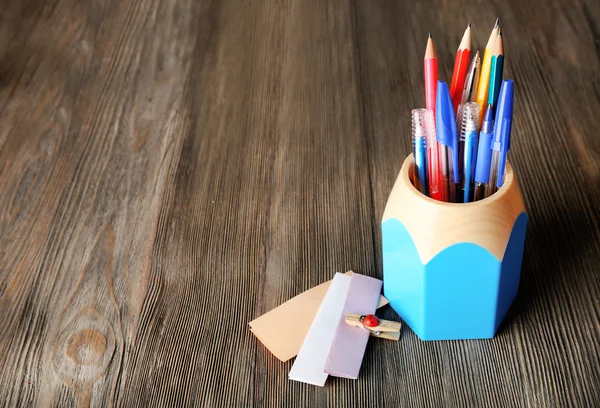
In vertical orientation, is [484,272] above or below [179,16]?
above

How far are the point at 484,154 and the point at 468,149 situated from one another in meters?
0.02

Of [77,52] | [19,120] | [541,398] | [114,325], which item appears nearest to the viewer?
[541,398]

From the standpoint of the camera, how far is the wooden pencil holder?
22.6 inches

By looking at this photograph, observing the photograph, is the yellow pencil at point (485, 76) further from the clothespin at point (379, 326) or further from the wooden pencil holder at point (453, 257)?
the clothespin at point (379, 326)

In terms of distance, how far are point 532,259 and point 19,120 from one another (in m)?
0.80

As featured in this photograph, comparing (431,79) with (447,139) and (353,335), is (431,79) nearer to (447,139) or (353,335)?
Result: (447,139)

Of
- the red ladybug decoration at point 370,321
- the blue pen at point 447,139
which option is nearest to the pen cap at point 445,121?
the blue pen at point 447,139

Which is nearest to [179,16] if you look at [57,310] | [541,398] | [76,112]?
[76,112]

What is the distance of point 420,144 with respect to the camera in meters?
0.60

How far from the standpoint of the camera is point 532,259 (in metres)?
0.71

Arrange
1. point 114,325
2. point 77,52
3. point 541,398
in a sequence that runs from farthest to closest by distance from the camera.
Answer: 1. point 77,52
2. point 114,325
3. point 541,398

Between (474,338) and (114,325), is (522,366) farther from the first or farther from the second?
(114,325)

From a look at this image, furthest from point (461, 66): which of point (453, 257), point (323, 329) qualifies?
point (323, 329)

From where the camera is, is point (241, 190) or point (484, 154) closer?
point (484, 154)
